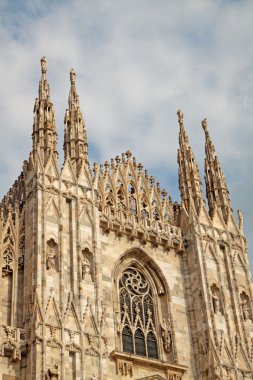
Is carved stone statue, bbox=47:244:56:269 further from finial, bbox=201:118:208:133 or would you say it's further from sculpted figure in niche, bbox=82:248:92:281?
finial, bbox=201:118:208:133

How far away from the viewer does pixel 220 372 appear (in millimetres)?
24406

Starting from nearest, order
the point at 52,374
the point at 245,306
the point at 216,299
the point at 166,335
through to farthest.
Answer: the point at 52,374, the point at 166,335, the point at 216,299, the point at 245,306

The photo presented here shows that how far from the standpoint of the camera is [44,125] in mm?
26891

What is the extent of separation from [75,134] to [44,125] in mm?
1263

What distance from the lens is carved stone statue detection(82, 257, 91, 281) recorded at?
24000mm

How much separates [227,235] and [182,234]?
5.47ft

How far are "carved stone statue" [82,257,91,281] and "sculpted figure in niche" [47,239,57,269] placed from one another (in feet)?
3.28

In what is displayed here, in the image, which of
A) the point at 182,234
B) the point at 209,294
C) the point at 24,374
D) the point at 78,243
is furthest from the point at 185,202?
the point at 24,374

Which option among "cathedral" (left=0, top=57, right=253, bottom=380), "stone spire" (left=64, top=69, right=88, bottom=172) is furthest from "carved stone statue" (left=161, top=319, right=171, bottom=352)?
"stone spire" (left=64, top=69, right=88, bottom=172)

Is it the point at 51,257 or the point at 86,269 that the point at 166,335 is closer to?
the point at 86,269

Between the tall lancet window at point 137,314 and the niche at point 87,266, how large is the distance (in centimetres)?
166

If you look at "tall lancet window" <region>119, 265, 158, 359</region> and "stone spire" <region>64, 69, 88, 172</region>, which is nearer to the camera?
"tall lancet window" <region>119, 265, 158, 359</region>

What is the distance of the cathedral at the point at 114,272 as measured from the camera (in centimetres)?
2236

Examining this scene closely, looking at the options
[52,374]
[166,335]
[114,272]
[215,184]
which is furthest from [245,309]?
[52,374]
